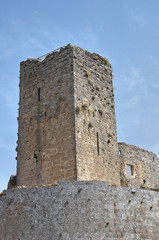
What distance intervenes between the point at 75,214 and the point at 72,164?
4612mm

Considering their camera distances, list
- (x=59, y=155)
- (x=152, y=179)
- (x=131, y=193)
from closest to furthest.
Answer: (x=131, y=193) < (x=59, y=155) < (x=152, y=179)

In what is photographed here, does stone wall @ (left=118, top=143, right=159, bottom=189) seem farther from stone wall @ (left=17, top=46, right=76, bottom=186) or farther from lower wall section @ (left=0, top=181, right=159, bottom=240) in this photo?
lower wall section @ (left=0, top=181, right=159, bottom=240)

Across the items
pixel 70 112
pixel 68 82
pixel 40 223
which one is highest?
pixel 68 82

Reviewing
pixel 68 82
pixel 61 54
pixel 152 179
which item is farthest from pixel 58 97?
pixel 152 179

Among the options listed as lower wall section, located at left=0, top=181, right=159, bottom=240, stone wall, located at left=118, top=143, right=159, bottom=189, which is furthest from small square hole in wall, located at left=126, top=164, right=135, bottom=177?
lower wall section, located at left=0, top=181, right=159, bottom=240

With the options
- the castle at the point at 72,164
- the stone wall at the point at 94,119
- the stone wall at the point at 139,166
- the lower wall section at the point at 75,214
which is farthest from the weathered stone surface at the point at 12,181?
the lower wall section at the point at 75,214

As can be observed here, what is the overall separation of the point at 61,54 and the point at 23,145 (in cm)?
477

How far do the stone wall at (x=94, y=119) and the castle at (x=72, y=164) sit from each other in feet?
0.15

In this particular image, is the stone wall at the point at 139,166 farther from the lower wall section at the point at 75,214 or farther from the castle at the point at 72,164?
the lower wall section at the point at 75,214

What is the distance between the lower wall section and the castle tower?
3878 mm

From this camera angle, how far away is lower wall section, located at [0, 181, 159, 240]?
13.3 m

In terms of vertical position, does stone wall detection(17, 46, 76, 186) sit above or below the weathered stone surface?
above

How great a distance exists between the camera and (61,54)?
2034cm

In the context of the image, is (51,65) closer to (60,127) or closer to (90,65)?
(90,65)
